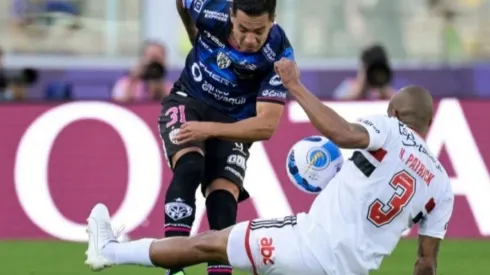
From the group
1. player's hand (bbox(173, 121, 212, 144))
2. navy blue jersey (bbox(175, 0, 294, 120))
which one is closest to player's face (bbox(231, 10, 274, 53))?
navy blue jersey (bbox(175, 0, 294, 120))

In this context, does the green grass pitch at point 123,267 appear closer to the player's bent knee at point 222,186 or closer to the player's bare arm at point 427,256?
the player's bent knee at point 222,186

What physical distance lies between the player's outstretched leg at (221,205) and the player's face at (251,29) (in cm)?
87

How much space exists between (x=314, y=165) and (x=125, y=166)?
4.85m

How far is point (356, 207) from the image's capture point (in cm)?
688

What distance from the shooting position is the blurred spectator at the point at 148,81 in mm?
13703

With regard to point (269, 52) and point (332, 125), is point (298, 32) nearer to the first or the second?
point (269, 52)

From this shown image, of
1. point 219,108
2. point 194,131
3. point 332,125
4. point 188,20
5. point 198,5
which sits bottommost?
Result: point 194,131

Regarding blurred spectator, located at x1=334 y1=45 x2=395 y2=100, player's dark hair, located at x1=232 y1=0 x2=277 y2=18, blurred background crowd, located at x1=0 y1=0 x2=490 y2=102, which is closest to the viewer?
player's dark hair, located at x1=232 y1=0 x2=277 y2=18

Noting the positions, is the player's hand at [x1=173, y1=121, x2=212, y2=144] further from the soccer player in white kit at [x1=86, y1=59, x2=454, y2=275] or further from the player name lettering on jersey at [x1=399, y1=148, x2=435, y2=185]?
the player name lettering on jersey at [x1=399, y1=148, x2=435, y2=185]

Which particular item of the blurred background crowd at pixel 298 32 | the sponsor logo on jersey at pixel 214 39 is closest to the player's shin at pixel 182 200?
the sponsor logo on jersey at pixel 214 39

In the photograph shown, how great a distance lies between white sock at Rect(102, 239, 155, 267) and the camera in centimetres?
734

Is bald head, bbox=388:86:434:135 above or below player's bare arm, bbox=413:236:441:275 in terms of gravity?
above

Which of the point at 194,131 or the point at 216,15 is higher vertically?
the point at 216,15

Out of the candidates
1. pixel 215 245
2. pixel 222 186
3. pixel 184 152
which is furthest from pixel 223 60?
pixel 215 245
